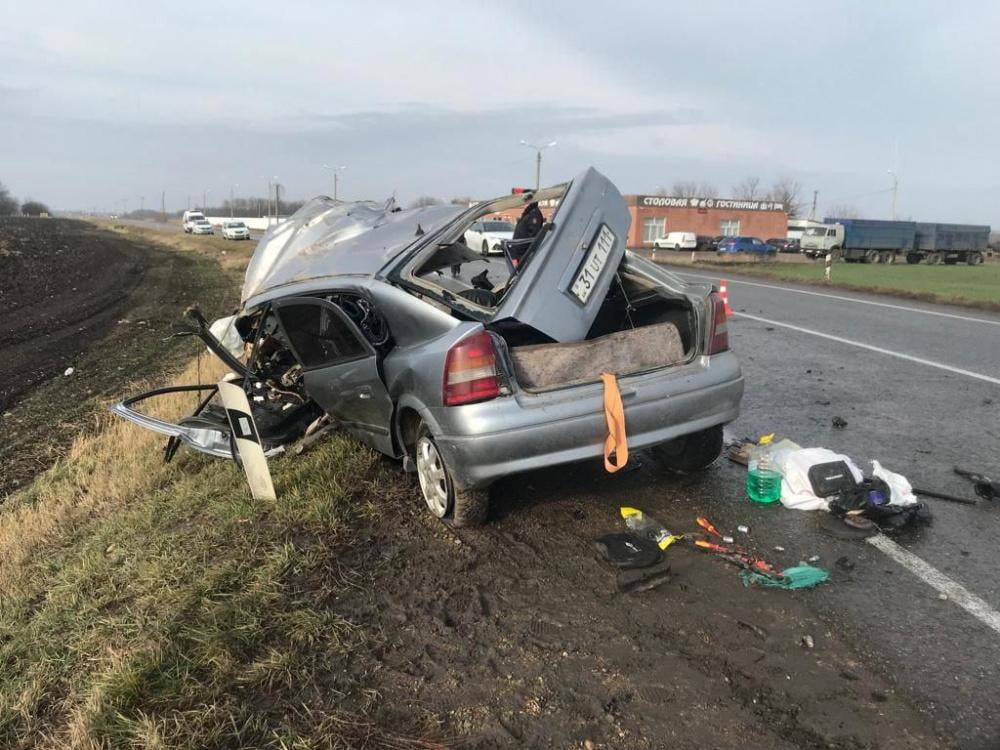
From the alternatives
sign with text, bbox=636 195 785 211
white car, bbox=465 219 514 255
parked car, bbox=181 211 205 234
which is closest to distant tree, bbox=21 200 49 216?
parked car, bbox=181 211 205 234

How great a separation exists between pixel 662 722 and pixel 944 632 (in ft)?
4.35

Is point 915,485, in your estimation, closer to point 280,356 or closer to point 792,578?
point 792,578

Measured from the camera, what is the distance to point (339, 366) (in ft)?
14.4

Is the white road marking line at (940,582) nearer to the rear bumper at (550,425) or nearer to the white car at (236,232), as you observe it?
the rear bumper at (550,425)

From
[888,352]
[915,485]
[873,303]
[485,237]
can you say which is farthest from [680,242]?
[915,485]

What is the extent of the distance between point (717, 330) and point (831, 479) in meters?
1.03

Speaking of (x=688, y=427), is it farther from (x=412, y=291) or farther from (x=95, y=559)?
(x=95, y=559)

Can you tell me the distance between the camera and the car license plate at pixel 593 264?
3936mm

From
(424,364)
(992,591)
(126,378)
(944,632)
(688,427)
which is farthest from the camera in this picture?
(126,378)

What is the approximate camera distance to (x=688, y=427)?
13.1 feet

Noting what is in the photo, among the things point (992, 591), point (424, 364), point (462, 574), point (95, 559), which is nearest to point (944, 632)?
point (992, 591)

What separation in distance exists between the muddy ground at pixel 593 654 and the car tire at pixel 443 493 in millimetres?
100

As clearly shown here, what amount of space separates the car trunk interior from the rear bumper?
11 centimetres

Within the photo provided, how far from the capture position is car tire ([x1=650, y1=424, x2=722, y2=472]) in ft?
14.7
